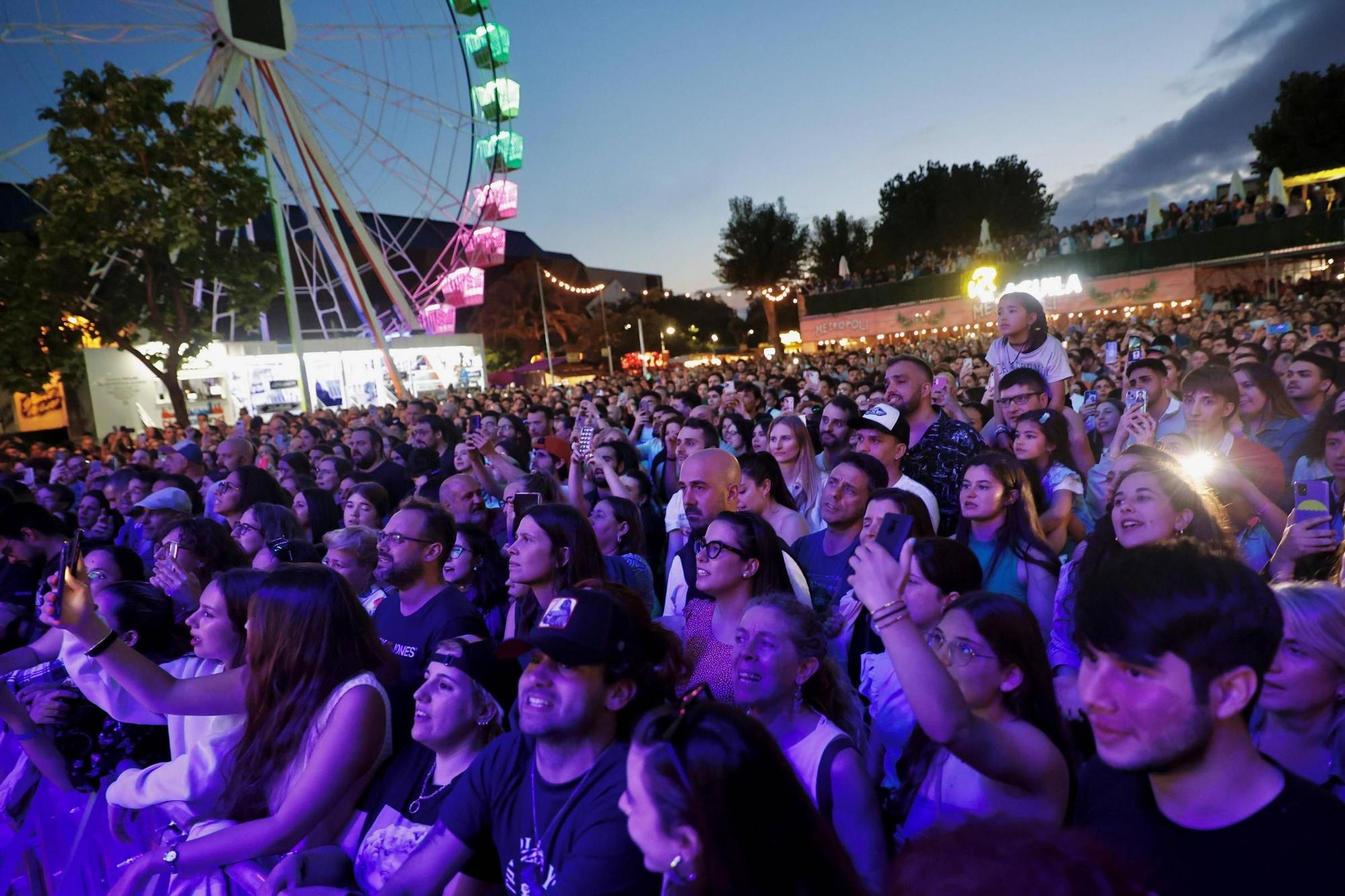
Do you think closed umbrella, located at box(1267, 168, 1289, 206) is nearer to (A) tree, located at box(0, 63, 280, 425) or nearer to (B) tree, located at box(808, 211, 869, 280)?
(A) tree, located at box(0, 63, 280, 425)

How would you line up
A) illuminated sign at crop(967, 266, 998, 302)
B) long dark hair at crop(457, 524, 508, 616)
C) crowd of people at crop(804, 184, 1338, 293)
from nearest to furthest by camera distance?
1. long dark hair at crop(457, 524, 508, 616)
2. crowd of people at crop(804, 184, 1338, 293)
3. illuminated sign at crop(967, 266, 998, 302)

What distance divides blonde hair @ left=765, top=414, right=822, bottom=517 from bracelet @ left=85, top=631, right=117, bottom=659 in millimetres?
3546

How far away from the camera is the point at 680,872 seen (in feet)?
4.79

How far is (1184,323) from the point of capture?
17.3m

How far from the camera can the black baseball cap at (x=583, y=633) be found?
6.89 feet

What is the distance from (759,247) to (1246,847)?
50.7 metres

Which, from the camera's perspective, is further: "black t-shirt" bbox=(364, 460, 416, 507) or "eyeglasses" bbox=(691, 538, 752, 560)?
"black t-shirt" bbox=(364, 460, 416, 507)

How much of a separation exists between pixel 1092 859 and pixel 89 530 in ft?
27.6

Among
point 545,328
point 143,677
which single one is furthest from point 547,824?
point 545,328

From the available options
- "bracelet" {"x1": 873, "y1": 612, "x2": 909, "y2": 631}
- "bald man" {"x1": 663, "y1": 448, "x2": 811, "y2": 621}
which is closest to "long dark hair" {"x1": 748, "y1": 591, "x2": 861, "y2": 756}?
"bracelet" {"x1": 873, "y1": 612, "x2": 909, "y2": 631}

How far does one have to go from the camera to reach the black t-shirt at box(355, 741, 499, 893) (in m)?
2.42

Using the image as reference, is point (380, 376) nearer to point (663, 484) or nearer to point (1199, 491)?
point (663, 484)

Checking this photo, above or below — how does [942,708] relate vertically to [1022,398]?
below

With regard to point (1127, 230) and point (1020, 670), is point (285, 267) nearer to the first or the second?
point (1020, 670)
